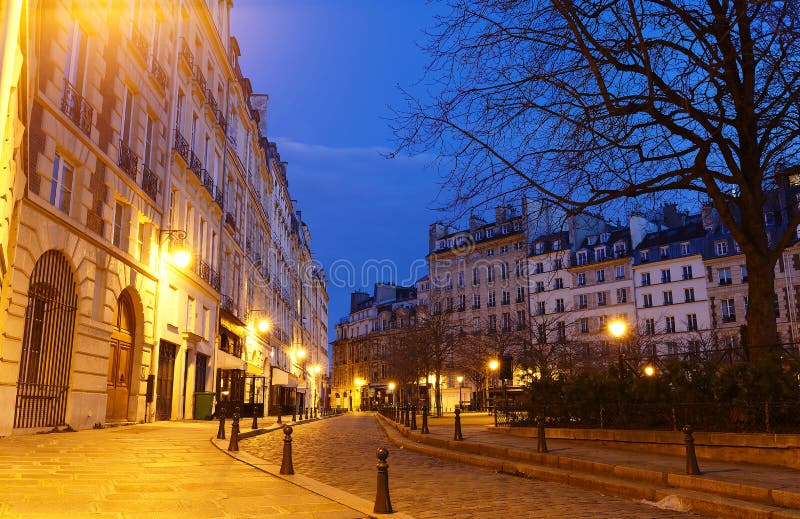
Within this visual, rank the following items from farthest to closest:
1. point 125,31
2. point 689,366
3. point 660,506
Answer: point 125,31, point 689,366, point 660,506

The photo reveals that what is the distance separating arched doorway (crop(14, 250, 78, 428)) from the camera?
44.9 feet

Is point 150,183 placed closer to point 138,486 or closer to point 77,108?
point 77,108

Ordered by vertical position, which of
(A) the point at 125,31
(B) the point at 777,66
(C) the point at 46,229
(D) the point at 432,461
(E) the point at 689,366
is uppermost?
(A) the point at 125,31

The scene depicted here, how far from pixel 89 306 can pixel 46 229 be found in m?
2.85

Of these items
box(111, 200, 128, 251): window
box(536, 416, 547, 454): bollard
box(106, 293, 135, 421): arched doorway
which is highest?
box(111, 200, 128, 251): window

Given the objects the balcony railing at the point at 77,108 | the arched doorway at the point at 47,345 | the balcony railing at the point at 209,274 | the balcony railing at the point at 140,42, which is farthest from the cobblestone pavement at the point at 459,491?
the balcony railing at the point at 209,274

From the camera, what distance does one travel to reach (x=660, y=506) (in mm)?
7445

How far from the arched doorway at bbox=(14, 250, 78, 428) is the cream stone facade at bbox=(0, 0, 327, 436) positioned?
41 mm

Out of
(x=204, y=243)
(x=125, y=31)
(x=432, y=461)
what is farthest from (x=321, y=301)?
(x=432, y=461)

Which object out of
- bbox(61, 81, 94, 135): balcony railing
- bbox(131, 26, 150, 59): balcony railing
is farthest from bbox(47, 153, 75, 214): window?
bbox(131, 26, 150, 59): balcony railing

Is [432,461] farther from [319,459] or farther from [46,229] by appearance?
[46,229]

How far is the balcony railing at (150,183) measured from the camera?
20.1 metres

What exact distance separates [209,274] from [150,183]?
26.4 ft

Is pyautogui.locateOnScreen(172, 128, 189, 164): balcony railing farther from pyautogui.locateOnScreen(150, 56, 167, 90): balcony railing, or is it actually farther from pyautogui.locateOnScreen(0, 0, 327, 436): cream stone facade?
pyautogui.locateOnScreen(150, 56, 167, 90): balcony railing
